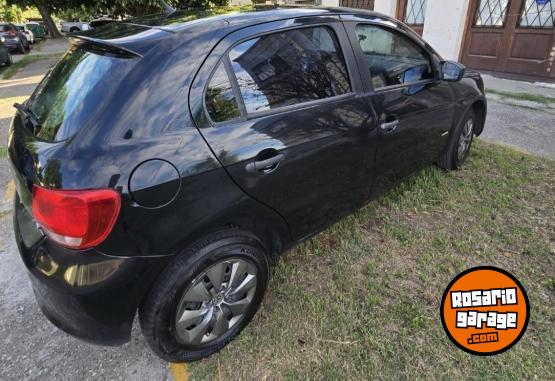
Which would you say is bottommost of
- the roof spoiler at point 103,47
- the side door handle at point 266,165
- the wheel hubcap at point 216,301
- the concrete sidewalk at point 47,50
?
the concrete sidewalk at point 47,50

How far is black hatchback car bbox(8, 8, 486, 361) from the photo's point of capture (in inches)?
61.0

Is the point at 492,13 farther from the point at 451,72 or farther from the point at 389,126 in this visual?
the point at 389,126

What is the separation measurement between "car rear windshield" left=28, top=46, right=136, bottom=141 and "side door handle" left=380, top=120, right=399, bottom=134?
1.66m

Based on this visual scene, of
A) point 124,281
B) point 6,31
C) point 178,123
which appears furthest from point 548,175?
point 6,31

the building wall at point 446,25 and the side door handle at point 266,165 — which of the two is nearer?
the side door handle at point 266,165

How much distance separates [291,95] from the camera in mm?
2109

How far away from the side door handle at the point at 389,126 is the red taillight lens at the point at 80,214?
1.82m

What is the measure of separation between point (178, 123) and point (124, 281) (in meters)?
0.74

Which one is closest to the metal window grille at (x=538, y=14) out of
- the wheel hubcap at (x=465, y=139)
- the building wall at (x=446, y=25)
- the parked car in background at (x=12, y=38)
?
the building wall at (x=446, y=25)

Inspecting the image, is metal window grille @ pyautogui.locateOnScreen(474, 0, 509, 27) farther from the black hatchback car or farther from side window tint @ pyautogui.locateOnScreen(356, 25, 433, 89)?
the black hatchback car

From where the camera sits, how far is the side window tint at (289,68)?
1.93 meters

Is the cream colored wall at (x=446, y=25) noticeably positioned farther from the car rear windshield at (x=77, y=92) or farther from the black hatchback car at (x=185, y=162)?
the car rear windshield at (x=77, y=92)

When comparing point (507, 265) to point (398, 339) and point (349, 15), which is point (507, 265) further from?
point (349, 15)

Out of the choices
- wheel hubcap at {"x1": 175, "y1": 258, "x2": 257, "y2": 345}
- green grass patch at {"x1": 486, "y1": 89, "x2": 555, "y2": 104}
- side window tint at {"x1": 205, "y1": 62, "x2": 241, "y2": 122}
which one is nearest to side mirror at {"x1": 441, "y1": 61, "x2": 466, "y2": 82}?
side window tint at {"x1": 205, "y1": 62, "x2": 241, "y2": 122}
